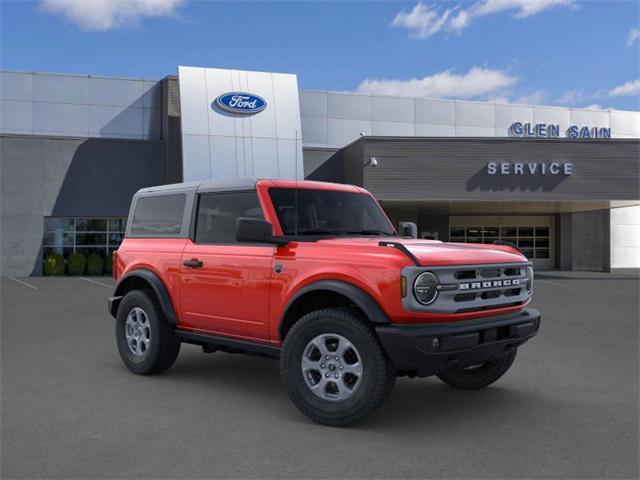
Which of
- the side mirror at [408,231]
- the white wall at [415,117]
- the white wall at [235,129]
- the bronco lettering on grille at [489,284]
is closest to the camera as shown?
the bronco lettering on grille at [489,284]

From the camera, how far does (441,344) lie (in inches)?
177

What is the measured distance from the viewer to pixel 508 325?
5.03 metres

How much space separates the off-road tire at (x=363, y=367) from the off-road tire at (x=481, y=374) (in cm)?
155

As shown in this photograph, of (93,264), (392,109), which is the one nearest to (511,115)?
(392,109)

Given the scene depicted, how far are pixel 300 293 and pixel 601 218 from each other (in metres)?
31.6

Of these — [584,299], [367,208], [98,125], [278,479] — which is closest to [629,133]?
[584,299]

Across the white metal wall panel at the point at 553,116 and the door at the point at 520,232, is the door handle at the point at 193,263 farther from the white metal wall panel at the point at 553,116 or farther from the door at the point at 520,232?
the white metal wall panel at the point at 553,116

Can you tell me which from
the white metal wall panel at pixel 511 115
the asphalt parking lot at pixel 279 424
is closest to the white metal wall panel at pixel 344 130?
the white metal wall panel at pixel 511 115

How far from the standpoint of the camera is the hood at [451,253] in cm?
464

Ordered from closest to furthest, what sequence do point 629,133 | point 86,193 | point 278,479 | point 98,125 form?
1. point 278,479
2. point 86,193
3. point 98,125
4. point 629,133

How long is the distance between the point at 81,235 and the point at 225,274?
22516 mm

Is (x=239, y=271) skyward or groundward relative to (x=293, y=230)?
groundward

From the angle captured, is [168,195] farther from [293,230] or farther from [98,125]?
[98,125]

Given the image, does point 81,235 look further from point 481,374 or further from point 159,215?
point 481,374
